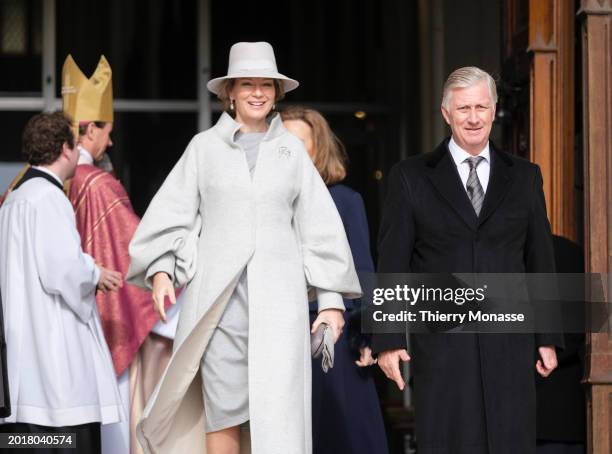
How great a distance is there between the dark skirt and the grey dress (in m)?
1.19

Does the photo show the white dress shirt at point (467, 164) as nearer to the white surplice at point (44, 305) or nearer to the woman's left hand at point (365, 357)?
the woman's left hand at point (365, 357)

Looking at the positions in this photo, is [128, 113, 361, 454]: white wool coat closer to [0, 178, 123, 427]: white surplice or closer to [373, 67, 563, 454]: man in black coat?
[373, 67, 563, 454]: man in black coat

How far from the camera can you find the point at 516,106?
26.1ft

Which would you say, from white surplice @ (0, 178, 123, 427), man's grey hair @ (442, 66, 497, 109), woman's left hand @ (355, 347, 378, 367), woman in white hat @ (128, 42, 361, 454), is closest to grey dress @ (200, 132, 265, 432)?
woman in white hat @ (128, 42, 361, 454)

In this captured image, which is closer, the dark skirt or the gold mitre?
the dark skirt

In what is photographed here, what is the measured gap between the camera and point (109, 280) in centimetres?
654

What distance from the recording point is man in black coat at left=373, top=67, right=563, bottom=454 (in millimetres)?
4945

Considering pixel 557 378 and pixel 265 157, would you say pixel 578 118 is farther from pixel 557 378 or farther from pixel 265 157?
pixel 265 157

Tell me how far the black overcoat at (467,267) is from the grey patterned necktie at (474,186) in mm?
32

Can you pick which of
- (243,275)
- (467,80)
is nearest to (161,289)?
(243,275)

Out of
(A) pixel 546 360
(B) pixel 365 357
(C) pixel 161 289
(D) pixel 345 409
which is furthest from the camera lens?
(D) pixel 345 409

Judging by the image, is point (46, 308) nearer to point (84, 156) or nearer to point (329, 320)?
point (84, 156)

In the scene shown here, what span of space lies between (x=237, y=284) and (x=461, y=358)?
85cm

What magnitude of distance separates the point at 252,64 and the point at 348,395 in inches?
66.9
